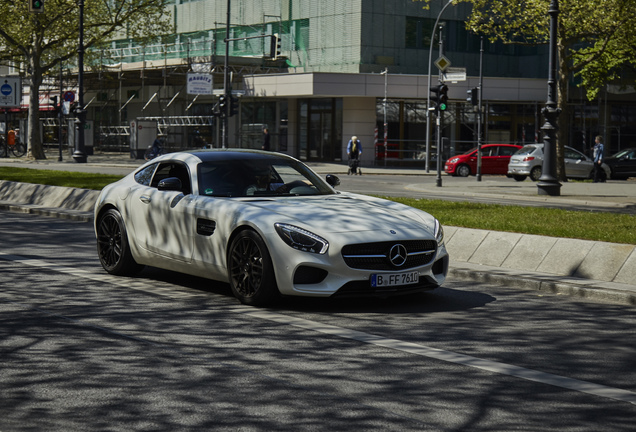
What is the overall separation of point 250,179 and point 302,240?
58.0 inches

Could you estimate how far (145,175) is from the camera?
10.7 meters

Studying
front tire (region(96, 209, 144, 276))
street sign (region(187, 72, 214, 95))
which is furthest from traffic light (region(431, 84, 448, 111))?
front tire (region(96, 209, 144, 276))

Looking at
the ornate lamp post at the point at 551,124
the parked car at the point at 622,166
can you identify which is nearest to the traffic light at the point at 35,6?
the ornate lamp post at the point at 551,124

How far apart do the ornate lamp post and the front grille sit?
1615 cm

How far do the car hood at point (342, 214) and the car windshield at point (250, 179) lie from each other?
0.31m

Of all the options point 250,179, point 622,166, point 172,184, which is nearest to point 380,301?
point 250,179

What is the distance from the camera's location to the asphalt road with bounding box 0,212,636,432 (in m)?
5.28

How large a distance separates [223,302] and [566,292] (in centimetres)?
339

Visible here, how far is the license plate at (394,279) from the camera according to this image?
8516 millimetres

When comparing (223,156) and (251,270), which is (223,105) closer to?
(223,156)

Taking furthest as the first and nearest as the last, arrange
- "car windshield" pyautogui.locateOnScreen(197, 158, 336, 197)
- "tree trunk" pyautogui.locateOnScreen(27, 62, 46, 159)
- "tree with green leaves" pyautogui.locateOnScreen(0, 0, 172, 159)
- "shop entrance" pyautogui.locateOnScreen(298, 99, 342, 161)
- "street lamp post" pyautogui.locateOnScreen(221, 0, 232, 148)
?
"shop entrance" pyautogui.locateOnScreen(298, 99, 342, 161), "tree trunk" pyautogui.locateOnScreen(27, 62, 46, 159), "tree with green leaves" pyautogui.locateOnScreen(0, 0, 172, 159), "street lamp post" pyautogui.locateOnScreen(221, 0, 232, 148), "car windshield" pyautogui.locateOnScreen(197, 158, 336, 197)

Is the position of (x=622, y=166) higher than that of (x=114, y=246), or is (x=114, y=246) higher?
(x=622, y=166)

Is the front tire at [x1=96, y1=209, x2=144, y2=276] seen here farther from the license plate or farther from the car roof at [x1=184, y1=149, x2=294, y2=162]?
the license plate

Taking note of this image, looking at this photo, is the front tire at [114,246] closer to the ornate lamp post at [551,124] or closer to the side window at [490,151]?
the ornate lamp post at [551,124]
